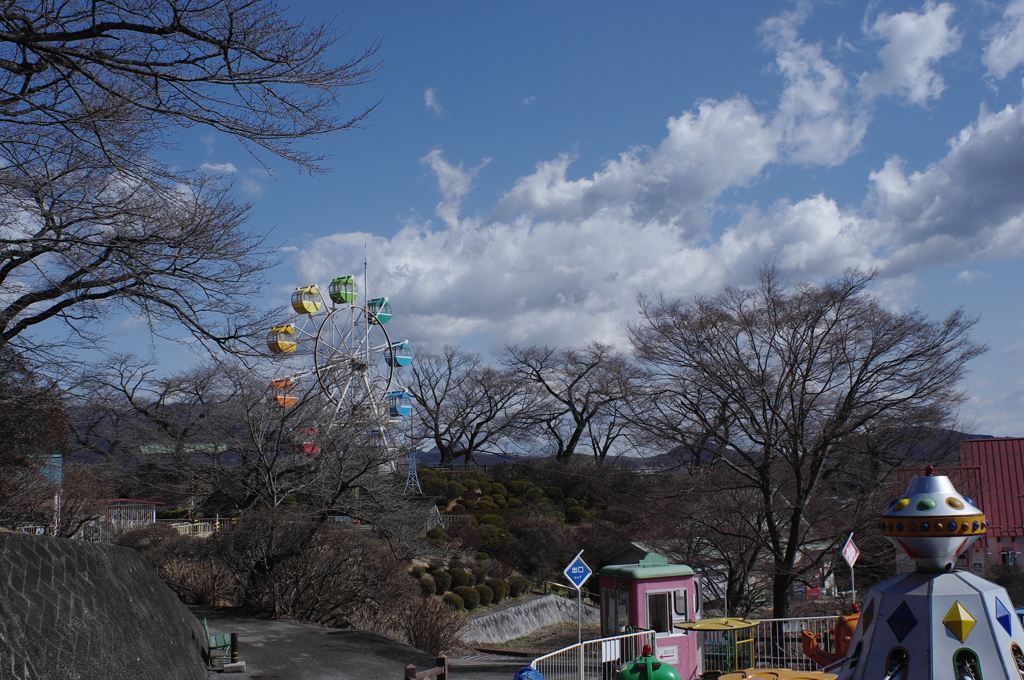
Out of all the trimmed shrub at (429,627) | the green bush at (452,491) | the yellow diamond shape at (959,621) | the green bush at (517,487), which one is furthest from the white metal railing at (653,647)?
the green bush at (517,487)

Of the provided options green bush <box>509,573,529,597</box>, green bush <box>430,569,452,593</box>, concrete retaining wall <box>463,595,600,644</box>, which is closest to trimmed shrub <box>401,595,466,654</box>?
concrete retaining wall <box>463,595,600,644</box>

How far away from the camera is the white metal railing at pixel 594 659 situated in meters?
11.7

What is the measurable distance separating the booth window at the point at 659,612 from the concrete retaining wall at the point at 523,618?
29.8 feet

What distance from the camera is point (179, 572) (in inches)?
742

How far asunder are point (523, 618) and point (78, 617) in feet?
64.4

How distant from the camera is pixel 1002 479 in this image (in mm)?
24609

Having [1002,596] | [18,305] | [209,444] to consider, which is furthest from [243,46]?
[209,444]

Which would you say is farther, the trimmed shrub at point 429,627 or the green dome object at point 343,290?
the green dome object at point 343,290

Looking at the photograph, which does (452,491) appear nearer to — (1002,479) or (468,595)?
(468,595)

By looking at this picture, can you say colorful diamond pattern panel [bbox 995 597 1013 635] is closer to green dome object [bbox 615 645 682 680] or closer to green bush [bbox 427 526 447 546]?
green dome object [bbox 615 645 682 680]

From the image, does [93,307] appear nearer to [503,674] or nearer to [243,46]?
[243,46]

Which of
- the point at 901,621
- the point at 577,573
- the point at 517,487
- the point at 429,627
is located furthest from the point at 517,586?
the point at 901,621

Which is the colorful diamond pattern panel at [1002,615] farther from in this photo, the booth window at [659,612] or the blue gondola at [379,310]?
the blue gondola at [379,310]

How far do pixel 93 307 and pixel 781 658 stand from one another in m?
13.2
